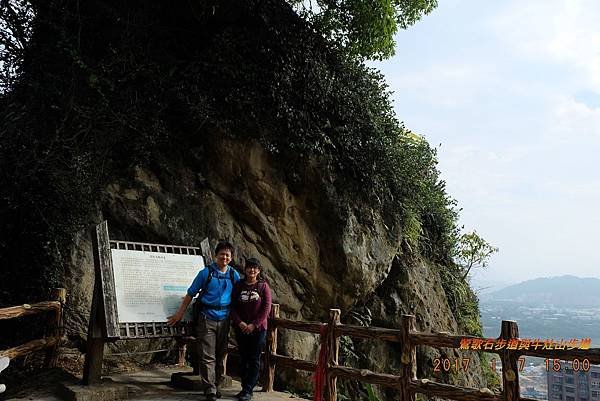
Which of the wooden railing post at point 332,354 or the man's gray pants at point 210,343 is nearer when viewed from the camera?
the man's gray pants at point 210,343

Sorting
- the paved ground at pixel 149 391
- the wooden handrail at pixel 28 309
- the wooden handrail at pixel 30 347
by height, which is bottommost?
the paved ground at pixel 149 391

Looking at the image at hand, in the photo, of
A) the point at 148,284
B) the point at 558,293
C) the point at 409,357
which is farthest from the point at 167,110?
the point at 558,293

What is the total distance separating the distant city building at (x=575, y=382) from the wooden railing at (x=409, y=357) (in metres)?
0.26

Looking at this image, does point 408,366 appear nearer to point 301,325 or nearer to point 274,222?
point 301,325

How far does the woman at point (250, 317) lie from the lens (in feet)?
16.4

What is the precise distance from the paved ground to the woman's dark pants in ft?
0.87

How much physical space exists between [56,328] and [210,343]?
2.39 metres

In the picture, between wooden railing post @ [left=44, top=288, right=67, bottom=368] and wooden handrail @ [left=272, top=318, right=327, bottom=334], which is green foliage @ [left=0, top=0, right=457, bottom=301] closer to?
wooden railing post @ [left=44, top=288, right=67, bottom=368]

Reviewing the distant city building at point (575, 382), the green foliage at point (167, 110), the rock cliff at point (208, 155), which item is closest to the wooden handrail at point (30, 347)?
the rock cliff at point (208, 155)

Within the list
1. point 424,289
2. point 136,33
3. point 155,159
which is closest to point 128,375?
point 155,159

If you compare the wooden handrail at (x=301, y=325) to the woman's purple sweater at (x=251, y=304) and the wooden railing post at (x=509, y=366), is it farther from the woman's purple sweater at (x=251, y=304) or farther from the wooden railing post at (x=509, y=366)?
the wooden railing post at (x=509, y=366)

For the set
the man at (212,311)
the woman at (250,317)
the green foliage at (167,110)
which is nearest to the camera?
the man at (212,311)

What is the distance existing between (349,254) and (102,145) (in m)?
4.44

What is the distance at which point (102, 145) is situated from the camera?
6.99 meters
